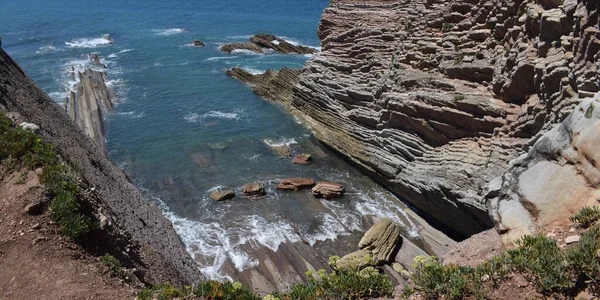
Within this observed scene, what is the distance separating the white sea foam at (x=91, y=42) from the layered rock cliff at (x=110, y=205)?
46368mm

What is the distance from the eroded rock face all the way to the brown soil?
9974 millimetres

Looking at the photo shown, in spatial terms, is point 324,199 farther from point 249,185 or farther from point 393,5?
point 393,5

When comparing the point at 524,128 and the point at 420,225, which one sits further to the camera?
the point at 420,225

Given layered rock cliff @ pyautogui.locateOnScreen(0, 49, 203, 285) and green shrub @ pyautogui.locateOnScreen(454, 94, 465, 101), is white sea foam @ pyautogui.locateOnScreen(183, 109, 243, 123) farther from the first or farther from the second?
green shrub @ pyautogui.locateOnScreen(454, 94, 465, 101)

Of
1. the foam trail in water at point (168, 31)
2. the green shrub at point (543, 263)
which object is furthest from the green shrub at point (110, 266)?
the foam trail in water at point (168, 31)

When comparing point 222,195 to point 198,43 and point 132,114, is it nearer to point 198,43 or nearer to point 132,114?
point 132,114

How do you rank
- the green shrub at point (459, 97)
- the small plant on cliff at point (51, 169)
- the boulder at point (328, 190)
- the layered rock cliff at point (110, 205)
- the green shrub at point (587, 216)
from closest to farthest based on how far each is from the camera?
1. the green shrub at point (587, 216)
2. the small plant on cliff at point (51, 169)
3. the layered rock cliff at point (110, 205)
4. the green shrub at point (459, 97)
5. the boulder at point (328, 190)

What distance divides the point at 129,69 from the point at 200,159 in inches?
1100

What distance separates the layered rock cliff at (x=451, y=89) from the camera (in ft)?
53.1

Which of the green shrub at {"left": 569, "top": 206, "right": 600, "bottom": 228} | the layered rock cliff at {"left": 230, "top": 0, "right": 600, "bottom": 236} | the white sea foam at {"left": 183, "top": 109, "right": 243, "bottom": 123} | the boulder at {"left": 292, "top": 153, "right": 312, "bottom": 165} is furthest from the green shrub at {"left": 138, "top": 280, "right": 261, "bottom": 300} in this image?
the white sea foam at {"left": 183, "top": 109, "right": 243, "bottom": 123}

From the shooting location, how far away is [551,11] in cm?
1720

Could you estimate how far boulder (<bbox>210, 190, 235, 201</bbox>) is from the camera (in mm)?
24859

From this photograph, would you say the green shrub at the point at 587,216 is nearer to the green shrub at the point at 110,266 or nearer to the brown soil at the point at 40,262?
the brown soil at the point at 40,262

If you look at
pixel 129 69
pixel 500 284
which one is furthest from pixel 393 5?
pixel 129 69
